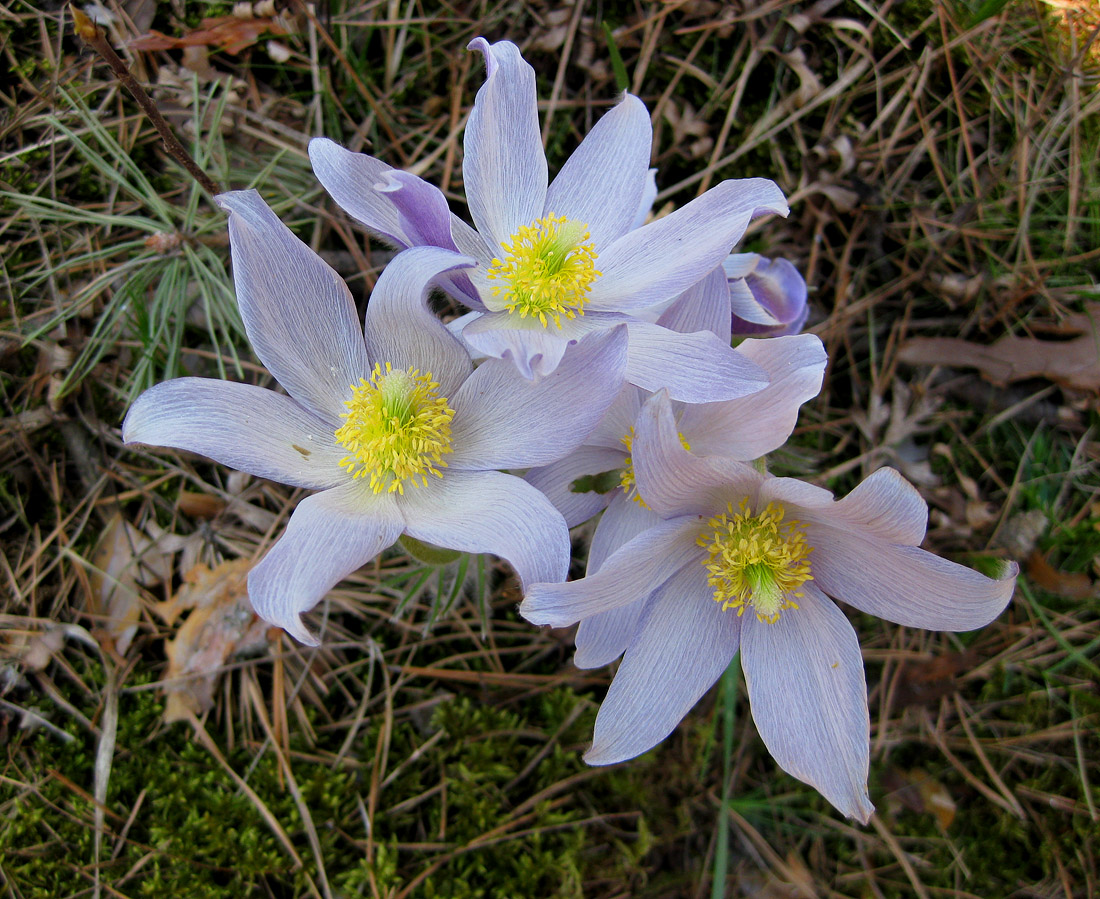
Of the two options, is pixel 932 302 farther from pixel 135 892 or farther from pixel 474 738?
pixel 135 892

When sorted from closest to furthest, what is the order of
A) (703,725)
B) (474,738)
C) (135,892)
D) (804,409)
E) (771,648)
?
(771,648) < (135,892) < (474,738) < (703,725) < (804,409)

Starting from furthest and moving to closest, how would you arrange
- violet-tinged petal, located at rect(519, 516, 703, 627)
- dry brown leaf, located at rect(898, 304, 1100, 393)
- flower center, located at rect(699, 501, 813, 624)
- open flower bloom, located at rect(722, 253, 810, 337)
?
dry brown leaf, located at rect(898, 304, 1100, 393), open flower bloom, located at rect(722, 253, 810, 337), flower center, located at rect(699, 501, 813, 624), violet-tinged petal, located at rect(519, 516, 703, 627)

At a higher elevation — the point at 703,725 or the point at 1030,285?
the point at 1030,285

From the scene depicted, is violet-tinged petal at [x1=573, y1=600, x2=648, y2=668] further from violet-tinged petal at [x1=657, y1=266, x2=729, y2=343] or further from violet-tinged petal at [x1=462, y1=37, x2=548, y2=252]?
violet-tinged petal at [x1=462, y1=37, x2=548, y2=252]

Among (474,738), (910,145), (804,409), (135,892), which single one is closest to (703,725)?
(474,738)

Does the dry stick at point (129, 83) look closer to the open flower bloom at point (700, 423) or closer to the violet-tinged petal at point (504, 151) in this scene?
the violet-tinged petal at point (504, 151)

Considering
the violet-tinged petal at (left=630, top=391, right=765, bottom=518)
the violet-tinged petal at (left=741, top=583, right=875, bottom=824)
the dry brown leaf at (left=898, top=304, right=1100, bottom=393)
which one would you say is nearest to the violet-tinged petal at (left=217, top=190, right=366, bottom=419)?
the violet-tinged petal at (left=630, top=391, right=765, bottom=518)

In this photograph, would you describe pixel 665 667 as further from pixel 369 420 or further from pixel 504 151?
pixel 504 151

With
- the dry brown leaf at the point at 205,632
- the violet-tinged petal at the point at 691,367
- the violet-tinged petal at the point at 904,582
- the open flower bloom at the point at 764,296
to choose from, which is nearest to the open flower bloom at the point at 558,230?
the violet-tinged petal at the point at 691,367
